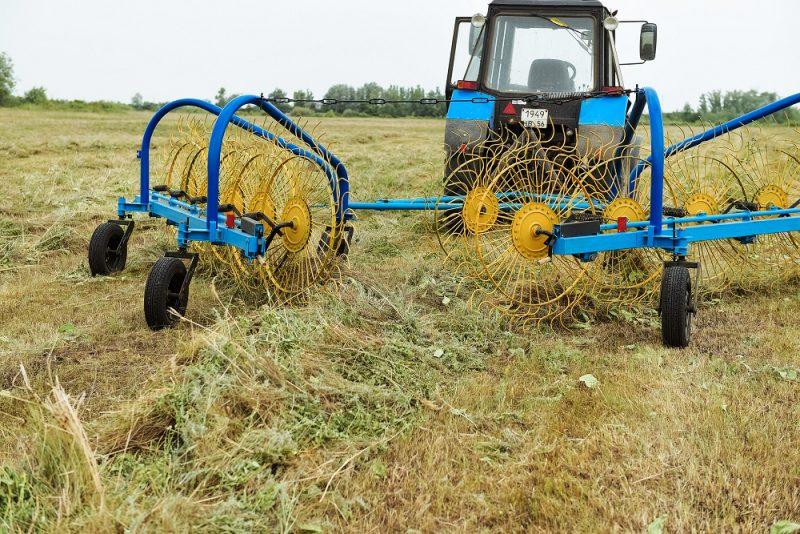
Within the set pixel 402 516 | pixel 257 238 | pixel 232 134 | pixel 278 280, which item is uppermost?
pixel 232 134

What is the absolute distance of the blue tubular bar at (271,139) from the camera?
4.40 meters

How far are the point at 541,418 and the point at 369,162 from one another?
33.0 ft

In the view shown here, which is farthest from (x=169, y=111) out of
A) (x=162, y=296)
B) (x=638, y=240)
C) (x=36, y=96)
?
(x=36, y=96)

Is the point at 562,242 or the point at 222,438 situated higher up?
the point at 562,242

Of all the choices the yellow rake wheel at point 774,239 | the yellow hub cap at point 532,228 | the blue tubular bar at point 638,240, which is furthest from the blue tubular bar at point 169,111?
A: the yellow rake wheel at point 774,239

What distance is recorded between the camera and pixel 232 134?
19.7 feet

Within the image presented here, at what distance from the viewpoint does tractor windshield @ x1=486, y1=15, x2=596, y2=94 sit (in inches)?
274

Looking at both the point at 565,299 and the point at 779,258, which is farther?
the point at 779,258

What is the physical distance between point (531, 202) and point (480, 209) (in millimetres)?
462

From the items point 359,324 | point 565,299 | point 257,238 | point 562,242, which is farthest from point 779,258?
point 257,238

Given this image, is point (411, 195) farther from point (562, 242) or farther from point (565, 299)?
point (562, 242)

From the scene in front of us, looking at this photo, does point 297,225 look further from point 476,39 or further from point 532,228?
point 476,39

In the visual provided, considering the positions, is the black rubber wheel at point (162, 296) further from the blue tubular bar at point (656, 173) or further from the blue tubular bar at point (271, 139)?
the blue tubular bar at point (656, 173)

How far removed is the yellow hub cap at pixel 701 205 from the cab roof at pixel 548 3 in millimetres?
2298
